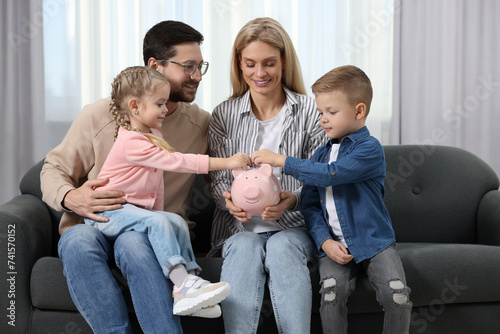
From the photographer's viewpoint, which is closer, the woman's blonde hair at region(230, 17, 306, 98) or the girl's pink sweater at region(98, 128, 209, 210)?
the girl's pink sweater at region(98, 128, 209, 210)

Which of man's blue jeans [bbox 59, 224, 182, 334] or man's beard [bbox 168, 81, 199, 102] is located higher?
man's beard [bbox 168, 81, 199, 102]

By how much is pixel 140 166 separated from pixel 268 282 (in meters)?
0.57

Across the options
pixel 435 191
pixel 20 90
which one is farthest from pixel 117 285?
pixel 20 90

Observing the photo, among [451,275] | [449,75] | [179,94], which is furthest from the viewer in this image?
[449,75]

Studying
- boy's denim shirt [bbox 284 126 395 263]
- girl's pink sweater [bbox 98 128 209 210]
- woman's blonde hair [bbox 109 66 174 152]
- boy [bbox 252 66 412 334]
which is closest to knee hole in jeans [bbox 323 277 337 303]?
boy [bbox 252 66 412 334]

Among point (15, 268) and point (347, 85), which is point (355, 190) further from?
point (15, 268)

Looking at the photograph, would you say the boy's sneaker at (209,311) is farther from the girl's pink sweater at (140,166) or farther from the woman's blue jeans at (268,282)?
the girl's pink sweater at (140,166)

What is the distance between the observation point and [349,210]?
5.84ft

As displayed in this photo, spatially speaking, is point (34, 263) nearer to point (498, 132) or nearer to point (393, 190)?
point (393, 190)

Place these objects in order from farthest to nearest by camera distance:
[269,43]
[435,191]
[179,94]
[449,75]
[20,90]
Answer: [449,75] < [20,90] < [435,191] < [179,94] < [269,43]

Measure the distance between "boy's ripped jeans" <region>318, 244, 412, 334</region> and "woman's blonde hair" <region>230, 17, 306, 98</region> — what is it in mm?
761

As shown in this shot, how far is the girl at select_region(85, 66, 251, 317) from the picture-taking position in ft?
5.50

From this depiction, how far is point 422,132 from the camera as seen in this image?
133 inches

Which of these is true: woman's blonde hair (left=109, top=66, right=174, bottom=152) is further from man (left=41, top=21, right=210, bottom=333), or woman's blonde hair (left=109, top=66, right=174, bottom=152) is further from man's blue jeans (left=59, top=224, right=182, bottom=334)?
man's blue jeans (left=59, top=224, right=182, bottom=334)
